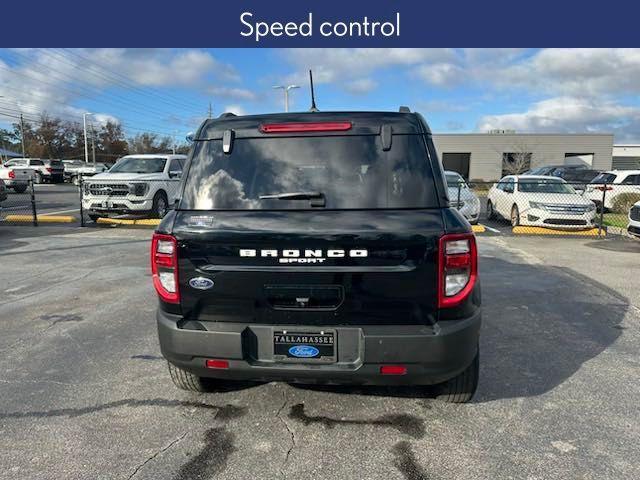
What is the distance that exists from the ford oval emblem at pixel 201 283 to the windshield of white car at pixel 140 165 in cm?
1196

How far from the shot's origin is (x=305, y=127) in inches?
119

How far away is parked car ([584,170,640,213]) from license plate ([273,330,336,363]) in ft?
48.0

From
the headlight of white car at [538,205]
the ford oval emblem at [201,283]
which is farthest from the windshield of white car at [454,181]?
the ford oval emblem at [201,283]

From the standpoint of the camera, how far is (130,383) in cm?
379

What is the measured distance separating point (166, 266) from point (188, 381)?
3.43 ft

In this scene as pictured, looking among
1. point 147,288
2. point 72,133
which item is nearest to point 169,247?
Answer: point 147,288

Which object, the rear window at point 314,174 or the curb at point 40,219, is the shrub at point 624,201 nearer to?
the rear window at point 314,174

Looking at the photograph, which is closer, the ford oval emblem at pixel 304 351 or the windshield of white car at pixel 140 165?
the ford oval emblem at pixel 304 351

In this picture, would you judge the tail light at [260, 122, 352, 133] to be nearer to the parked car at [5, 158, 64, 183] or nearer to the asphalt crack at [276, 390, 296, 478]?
the asphalt crack at [276, 390, 296, 478]

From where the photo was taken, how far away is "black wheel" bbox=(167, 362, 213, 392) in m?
3.50

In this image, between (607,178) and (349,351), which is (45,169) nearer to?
(607,178)

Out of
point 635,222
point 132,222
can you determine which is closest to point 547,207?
point 635,222

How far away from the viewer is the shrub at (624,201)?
49.8 feet

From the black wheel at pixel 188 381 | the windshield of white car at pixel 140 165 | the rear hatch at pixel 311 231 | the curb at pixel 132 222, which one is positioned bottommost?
the black wheel at pixel 188 381
